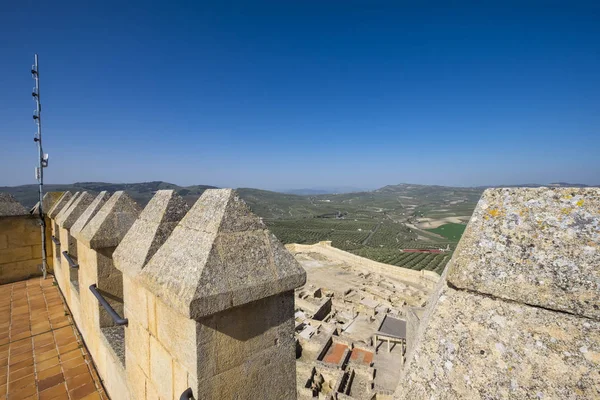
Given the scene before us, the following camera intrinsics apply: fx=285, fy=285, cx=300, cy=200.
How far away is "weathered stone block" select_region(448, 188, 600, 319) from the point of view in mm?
881

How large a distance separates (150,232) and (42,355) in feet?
7.69

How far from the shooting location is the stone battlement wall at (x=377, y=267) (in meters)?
25.0

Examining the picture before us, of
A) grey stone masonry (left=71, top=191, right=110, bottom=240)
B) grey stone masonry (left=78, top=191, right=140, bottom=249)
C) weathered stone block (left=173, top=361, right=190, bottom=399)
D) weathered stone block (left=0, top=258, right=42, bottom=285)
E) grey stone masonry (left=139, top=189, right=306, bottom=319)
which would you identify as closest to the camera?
grey stone masonry (left=139, top=189, right=306, bottom=319)

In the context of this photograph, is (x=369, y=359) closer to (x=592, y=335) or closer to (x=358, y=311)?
(x=358, y=311)

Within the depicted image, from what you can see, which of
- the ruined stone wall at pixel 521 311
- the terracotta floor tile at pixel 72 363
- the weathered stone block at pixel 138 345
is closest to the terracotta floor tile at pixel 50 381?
the terracotta floor tile at pixel 72 363

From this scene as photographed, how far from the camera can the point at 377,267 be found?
92.6 feet

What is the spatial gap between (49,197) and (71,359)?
4660 millimetres

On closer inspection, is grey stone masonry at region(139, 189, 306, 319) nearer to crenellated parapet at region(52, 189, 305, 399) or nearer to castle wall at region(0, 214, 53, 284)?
crenellated parapet at region(52, 189, 305, 399)

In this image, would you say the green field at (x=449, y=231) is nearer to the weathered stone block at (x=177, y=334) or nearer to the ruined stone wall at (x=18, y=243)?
the ruined stone wall at (x=18, y=243)

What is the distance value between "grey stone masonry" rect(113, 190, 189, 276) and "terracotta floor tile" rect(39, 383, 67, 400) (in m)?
1.44

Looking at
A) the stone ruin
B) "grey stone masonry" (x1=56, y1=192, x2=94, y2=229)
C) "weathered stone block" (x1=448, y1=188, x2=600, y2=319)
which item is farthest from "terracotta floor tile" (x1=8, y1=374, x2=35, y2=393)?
"weathered stone block" (x1=448, y1=188, x2=600, y2=319)

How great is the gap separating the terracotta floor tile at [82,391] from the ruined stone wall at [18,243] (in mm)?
4371

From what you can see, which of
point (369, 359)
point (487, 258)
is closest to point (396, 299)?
point (369, 359)

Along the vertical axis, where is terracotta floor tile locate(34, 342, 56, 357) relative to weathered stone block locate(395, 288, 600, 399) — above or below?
below
